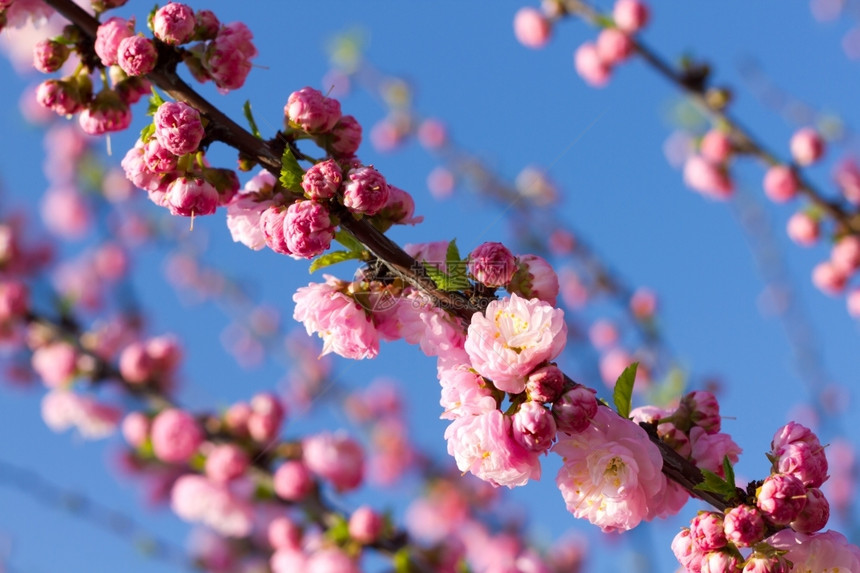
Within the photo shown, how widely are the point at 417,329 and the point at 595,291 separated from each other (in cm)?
416

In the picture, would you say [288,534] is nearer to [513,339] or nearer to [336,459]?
[336,459]

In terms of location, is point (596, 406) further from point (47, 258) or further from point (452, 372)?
point (47, 258)

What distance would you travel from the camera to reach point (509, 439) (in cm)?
139

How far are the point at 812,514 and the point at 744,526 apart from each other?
158 mm

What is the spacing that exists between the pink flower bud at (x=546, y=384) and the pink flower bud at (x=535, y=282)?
213 millimetres

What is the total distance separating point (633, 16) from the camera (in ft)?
12.5

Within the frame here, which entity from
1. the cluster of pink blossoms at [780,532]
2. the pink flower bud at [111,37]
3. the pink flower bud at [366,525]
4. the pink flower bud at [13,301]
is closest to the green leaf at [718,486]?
the cluster of pink blossoms at [780,532]

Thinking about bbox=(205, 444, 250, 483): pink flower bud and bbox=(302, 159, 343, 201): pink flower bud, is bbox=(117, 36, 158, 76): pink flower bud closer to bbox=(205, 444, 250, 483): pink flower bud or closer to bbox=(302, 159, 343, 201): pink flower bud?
bbox=(302, 159, 343, 201): pink flower bud

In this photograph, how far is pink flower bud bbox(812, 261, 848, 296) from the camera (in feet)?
12.5

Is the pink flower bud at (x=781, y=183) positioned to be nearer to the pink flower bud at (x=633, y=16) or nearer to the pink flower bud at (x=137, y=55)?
the pink flower bud at (x=633, y=16)

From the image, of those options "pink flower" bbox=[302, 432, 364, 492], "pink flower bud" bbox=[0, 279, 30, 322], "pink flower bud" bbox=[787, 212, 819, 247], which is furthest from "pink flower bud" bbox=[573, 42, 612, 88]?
"pink flower bud" bbox=[0, 279, 30, 322]

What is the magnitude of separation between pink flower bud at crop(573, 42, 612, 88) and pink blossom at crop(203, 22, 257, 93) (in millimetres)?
2756

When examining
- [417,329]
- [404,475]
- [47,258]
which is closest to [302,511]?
[417,329]

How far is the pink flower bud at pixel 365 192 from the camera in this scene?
4.44 ft
